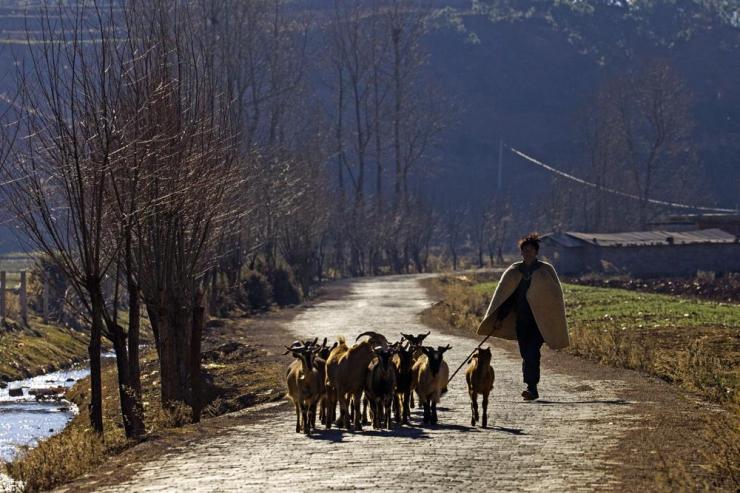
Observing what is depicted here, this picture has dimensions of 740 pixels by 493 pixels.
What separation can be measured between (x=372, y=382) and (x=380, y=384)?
0.36 feet

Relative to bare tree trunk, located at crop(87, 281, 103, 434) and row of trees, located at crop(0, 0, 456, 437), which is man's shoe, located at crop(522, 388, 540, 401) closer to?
row of trees, located at crop(0, 0, 456, 437)

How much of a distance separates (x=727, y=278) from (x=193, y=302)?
43590 mm

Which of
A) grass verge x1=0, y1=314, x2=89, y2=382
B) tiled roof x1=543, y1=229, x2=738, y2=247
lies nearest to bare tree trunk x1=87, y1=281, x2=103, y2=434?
grass verge x1=0, y1=314, x2=89, y2=382

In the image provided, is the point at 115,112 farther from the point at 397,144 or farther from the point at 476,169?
the point at 476,169

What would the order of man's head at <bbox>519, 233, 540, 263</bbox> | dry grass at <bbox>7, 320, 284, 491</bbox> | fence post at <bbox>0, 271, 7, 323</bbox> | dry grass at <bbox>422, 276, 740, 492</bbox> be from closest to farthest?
dry grass at <bbox>422, 276, 740, 492</bbox> → dry grass at <bbox>7, 320, 284, 491</bbox> → man's head at <bbox>519, 233, 540, 263</bbox> → fence post at <bbox>0, 271, 7, 323</bbox>

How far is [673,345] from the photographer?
28.8 metres

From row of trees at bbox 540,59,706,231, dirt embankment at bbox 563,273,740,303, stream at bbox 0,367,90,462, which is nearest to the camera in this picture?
stream at bbox 0,367,90,462

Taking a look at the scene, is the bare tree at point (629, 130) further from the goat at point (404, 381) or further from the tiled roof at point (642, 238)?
the goat at point (404, 381)

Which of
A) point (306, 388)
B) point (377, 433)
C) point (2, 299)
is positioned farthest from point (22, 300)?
point (377, 433)

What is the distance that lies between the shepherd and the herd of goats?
1983 mm

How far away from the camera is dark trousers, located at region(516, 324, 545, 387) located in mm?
19688

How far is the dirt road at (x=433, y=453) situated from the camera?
12.8 m

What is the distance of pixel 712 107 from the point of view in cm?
17962

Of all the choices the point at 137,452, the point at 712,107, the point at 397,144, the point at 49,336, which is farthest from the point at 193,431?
the point at 712,107
